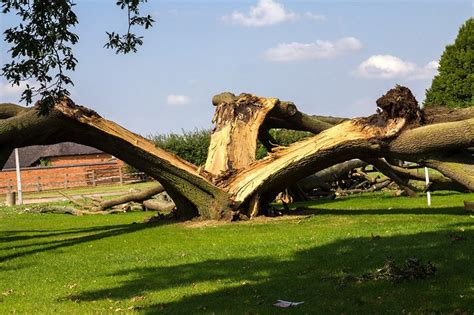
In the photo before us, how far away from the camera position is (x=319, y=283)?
820cm

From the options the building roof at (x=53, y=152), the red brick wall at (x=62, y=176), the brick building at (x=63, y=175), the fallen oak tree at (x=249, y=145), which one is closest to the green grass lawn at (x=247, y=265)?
the fallen oak tree at (x=249, y=145)

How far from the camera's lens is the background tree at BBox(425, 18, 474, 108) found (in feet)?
153

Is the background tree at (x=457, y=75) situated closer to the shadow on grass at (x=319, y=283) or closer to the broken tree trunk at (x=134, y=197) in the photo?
the broken tree trunk at (x=134, y=197)

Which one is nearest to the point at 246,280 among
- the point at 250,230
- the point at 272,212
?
the point at 250,230

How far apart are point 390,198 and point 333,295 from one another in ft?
46.5

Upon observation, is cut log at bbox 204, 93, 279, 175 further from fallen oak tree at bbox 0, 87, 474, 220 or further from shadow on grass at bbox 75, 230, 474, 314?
shadow on grass at bbox 75, 230, 474, 314

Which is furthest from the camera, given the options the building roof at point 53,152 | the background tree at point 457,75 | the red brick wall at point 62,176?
the building roof at point 53,152

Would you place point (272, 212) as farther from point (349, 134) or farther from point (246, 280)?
point (246, 280)

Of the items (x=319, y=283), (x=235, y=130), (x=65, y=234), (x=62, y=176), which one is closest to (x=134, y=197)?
(x=65, y=234)

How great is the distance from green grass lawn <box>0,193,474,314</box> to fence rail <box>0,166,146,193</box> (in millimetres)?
38325

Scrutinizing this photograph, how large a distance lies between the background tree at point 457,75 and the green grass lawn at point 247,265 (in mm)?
30704

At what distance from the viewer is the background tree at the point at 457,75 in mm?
46531

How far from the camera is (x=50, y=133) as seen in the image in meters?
15.2

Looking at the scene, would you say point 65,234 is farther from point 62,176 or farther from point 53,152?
point 53,152
